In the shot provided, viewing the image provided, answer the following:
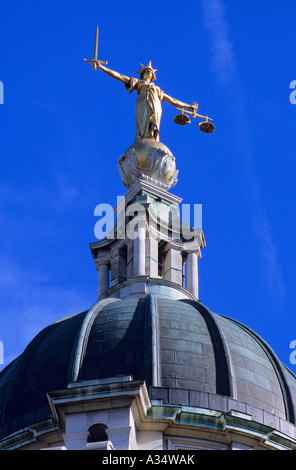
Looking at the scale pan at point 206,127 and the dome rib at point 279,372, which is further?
the scale pan at point 206,127

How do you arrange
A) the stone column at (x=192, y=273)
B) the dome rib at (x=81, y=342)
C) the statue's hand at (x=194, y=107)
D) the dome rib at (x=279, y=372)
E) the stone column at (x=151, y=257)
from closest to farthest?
1. the dome rib at (x=81, y=342)
2. the dome rib at (x=279, y=372)
3. the stone column at (x=151, y=257)
4. the stone column at (x=192, y=273)
5. the statue's hand at (x=194, y=107)

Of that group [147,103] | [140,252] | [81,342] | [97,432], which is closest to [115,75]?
[147,103]

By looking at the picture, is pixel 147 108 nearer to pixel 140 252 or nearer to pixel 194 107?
pixel 194 107

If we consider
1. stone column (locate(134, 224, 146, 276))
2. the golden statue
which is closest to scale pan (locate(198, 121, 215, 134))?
the golden statue

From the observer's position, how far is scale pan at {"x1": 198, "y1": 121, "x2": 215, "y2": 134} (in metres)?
80.0

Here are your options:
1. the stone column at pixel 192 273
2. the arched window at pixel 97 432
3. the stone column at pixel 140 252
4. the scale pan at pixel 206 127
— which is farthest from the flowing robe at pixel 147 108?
the arched window at pixel 97 432

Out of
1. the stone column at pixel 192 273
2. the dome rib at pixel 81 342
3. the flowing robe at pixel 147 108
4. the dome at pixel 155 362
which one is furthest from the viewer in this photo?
the flowing robe at pixel 147 108

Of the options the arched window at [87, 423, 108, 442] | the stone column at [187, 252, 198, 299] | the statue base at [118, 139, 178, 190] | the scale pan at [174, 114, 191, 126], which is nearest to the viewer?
the arched window at [87, 423, 108, 442]

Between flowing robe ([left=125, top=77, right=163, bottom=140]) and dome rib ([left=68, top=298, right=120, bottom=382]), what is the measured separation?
15.3 m

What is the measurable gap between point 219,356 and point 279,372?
338cm

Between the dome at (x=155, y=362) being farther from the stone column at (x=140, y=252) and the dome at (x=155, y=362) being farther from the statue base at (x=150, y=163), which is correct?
the statue base at (x=150, y=163)

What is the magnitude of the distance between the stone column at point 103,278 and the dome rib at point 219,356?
9.77 m

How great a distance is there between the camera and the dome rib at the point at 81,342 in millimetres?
63406

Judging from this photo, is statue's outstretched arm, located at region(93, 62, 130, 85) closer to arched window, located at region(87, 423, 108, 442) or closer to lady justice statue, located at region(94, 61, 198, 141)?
lady justice statue, located at region(94, 61, 198, 141)
